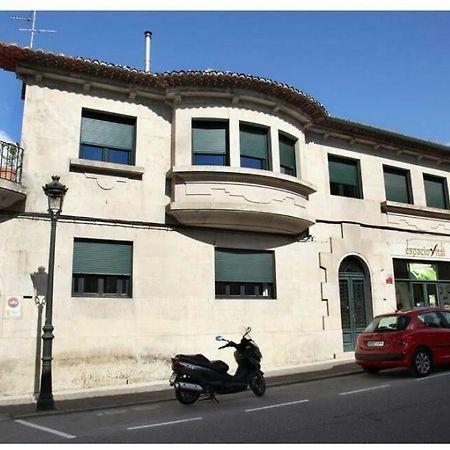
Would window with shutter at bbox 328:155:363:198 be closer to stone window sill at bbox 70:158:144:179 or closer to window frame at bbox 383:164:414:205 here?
window frame at bbox 383:164:414:205

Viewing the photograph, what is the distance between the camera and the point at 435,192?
1859 cm

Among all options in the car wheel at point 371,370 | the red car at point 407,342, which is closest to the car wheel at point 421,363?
the red car at point 407,342

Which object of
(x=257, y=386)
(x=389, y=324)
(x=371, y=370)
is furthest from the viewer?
(x=371, y=370)

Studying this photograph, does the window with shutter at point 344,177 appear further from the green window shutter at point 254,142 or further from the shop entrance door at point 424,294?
the shop entrance door at point 424,294

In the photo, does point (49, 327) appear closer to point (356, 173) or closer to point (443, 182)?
point (356, 173)

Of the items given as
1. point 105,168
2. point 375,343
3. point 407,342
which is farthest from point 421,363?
point 105,168

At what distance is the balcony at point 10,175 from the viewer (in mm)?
10359

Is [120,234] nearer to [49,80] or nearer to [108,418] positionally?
[49,80]

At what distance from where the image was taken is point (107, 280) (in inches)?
460

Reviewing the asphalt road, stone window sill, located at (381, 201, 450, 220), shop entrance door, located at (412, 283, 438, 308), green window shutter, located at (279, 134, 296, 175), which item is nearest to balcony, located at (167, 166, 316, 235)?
green window shutter, located at (279, 134, 296, 175)

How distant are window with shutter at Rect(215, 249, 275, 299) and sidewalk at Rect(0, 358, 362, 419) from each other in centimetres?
227

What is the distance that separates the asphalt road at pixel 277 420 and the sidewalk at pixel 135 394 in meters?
0.33

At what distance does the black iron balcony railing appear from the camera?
10.8 m

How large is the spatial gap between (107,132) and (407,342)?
8.99 metres
